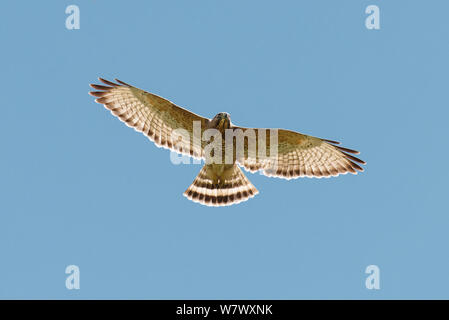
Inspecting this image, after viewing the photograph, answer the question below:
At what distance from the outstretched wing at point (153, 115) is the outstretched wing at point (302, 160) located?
1.00 meters

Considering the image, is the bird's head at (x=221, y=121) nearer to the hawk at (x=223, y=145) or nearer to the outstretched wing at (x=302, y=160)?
the hawk at (x=223, y=145)

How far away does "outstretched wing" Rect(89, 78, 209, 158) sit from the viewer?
11.2m

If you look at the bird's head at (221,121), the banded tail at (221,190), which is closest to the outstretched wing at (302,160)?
the banded tail at (221,190)

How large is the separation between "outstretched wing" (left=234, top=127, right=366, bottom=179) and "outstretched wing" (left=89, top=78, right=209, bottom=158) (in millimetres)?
1000

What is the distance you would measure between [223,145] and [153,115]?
1.26m

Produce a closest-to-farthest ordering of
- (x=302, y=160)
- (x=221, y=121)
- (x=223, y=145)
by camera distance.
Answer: (x=221, y=121)
(x=223, y=145)
(x=302, y=160)

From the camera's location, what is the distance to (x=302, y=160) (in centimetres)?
1196

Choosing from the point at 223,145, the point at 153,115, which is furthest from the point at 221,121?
the point at 153,115

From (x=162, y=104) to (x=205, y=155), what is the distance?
3.78ft

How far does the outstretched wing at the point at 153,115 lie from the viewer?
11.2 metres

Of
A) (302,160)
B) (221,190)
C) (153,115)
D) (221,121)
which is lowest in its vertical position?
(221,190)

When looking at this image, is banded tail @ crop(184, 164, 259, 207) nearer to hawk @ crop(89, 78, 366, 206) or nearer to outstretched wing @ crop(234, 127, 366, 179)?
hawk @ crop(89, 78, 366, 206)

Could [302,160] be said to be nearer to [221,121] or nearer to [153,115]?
[221,121]

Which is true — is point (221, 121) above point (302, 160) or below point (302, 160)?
above
